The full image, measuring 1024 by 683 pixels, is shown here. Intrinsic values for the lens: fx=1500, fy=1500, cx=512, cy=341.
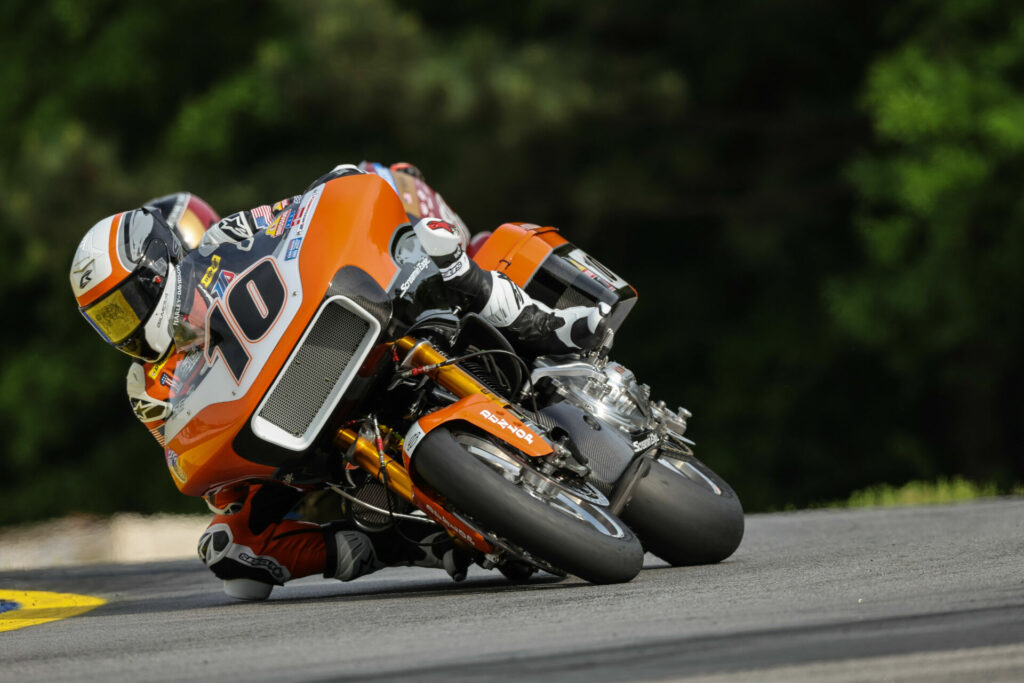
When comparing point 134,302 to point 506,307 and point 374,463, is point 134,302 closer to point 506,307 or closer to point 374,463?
point 374,463

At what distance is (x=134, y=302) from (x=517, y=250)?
155 centimetres

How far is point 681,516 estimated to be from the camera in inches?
213

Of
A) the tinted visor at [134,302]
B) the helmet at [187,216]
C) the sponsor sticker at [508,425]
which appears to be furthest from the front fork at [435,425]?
the helmet at [187,216]

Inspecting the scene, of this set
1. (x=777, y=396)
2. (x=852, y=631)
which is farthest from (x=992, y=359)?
(x=852, y=631)

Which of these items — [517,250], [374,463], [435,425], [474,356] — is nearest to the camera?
[435,425]

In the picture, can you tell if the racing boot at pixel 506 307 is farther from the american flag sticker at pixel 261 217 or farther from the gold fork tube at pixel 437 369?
the american flag sticker at pixel 261 217

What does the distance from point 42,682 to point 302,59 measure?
46.5ft

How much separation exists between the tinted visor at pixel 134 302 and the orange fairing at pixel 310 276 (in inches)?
14.8

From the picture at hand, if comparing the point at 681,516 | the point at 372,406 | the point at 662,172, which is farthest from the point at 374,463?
the point at 662,172

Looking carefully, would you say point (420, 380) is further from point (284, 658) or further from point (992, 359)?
point (992, 359)

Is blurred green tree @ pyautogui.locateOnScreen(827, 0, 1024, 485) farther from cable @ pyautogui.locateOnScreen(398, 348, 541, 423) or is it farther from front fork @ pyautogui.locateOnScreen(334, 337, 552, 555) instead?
A: front fork @ pyautogui.locateOnScreen(334, 337, 552, 555)

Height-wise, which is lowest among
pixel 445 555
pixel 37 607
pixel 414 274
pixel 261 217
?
pixel 37 607

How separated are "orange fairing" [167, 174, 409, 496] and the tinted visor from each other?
0.38 metres

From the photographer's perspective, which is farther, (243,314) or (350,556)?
(350,556)
